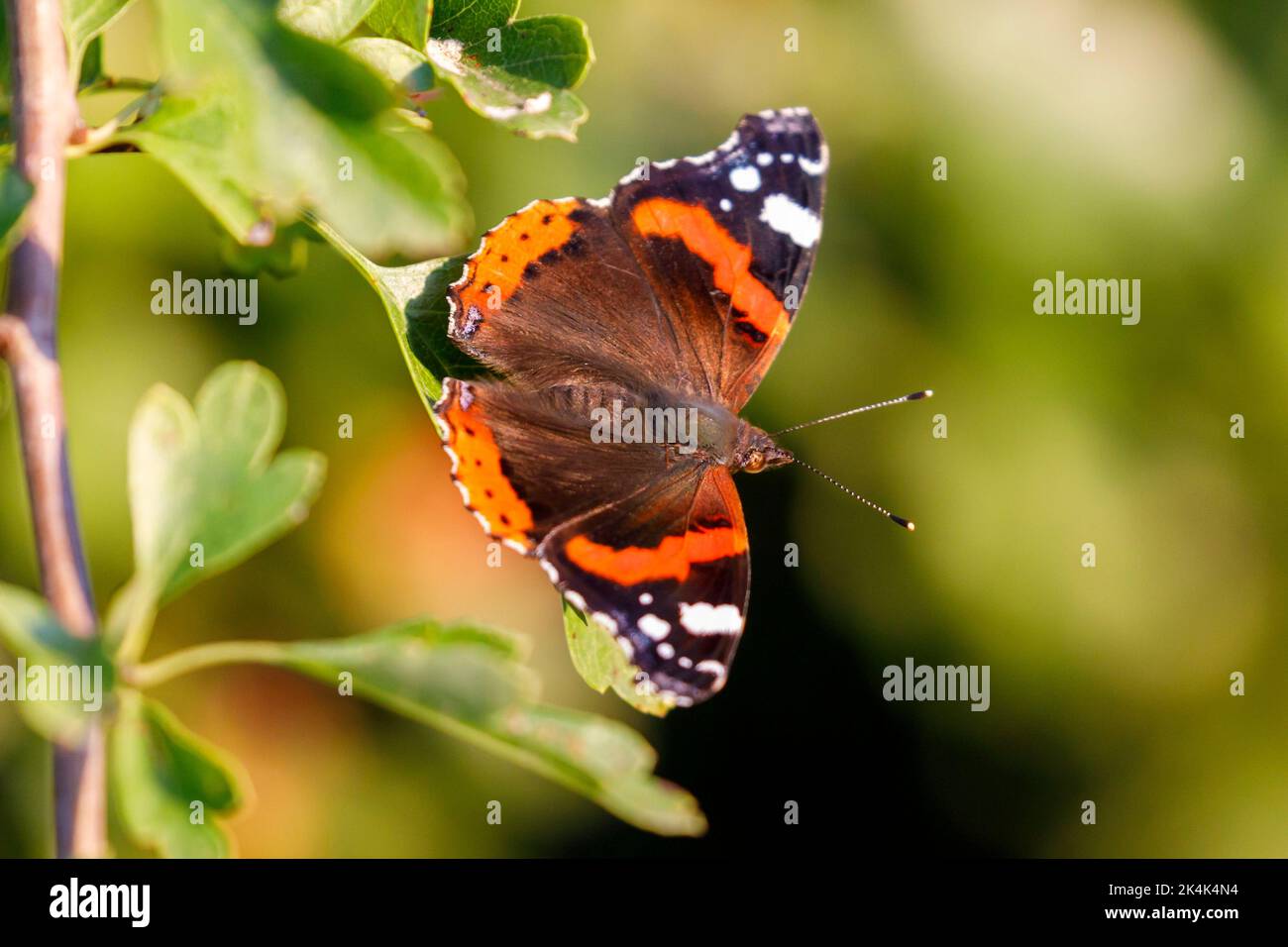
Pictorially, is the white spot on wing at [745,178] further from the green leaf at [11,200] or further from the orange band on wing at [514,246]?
the green leaf at [11,200]

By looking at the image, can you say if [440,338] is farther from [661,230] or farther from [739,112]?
[739,112]

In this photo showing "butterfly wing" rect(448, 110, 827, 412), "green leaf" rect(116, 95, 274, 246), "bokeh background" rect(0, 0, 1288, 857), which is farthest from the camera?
"bokeh background" rect(0, 0, 1288, 857)

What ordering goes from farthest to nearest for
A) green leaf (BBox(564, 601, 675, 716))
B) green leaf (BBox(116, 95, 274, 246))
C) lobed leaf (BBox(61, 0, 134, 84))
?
green leaf (BBox(564, 601, 675, 716)), lobed leaf (BBox(61, 0, 134, 84)), green leaf (BBox(116, 95, 274, 246))

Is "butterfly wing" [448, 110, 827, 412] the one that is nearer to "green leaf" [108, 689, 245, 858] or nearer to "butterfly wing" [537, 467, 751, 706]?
"butterfly wing" [537, 467, 751, 706]

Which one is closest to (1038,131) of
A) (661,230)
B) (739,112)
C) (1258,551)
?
(739,112)

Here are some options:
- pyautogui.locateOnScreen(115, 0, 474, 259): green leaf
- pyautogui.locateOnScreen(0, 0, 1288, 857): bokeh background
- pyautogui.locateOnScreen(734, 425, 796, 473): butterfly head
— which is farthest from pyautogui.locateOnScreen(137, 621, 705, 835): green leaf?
pyautogui.locateOnScreen(0, 0, 1288, 857): bokeh background

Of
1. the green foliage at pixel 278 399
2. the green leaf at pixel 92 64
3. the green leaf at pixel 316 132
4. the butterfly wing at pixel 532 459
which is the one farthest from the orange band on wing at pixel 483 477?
the green leaf at pixel 316 132

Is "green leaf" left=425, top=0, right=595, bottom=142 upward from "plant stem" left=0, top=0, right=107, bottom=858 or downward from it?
upward
